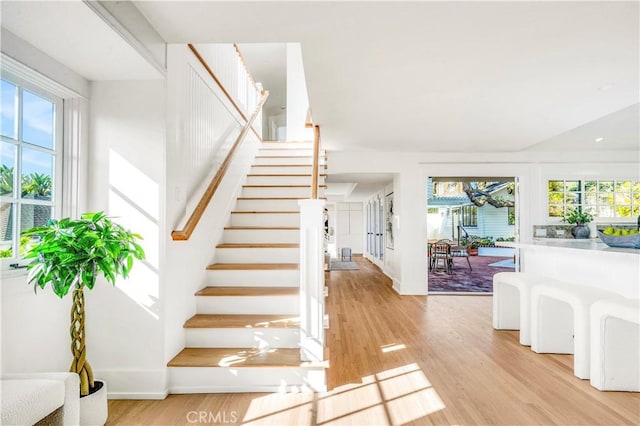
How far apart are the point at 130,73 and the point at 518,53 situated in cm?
268

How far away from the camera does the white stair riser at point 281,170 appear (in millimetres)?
5078

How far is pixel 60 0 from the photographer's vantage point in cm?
159

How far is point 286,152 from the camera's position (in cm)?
602

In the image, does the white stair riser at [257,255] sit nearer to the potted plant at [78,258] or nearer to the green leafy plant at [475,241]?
the potted plant at [78,258]

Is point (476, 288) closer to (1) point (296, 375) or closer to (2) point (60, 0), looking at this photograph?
(1) point (296, 375)

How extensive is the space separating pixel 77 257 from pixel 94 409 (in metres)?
0.90

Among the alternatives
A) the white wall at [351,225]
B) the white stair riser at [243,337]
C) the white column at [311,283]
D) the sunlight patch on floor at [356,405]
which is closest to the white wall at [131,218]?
the white stair riser at [243,337]

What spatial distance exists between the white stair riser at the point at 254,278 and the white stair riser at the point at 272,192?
5.14 ft

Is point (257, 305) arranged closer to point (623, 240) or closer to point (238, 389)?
point (238, 389)

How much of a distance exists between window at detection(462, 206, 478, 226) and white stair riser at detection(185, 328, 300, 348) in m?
13.9

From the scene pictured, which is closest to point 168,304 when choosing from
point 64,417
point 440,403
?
point 64,417

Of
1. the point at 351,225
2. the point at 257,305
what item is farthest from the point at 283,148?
the point at 351,225

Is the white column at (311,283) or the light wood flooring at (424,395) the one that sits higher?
the white column at (311,283)

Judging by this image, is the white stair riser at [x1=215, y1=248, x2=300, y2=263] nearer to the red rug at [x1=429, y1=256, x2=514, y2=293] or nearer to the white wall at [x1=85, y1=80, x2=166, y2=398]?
the white wall at [x1=85, y1=80, x2=166, y2=398]
